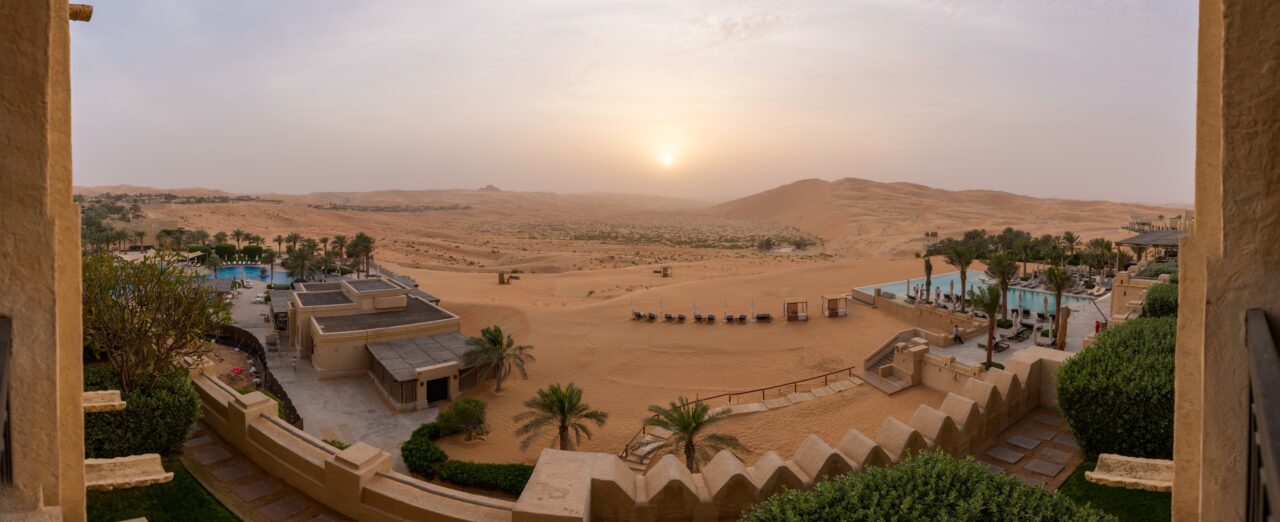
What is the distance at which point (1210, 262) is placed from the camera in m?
3.96

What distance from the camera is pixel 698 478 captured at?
9.62m

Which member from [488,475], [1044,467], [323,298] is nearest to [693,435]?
[488,475]

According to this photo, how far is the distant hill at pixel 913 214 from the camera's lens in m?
98.4

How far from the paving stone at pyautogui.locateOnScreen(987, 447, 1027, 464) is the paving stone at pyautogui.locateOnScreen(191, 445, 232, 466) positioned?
1557cm

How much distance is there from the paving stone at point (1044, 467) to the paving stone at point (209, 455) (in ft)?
52.4

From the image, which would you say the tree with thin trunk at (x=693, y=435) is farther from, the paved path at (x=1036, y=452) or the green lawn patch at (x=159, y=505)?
the green lawn patch at (x=159, y=505)

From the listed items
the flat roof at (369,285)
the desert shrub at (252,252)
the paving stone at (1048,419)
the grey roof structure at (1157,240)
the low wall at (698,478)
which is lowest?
the paving stone at (1048,419)

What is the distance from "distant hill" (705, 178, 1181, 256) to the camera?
323 ft

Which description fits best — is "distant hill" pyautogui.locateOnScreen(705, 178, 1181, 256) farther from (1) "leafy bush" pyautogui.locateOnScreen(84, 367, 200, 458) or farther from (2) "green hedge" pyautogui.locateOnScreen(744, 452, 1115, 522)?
(1) "leafy bush" pyautogui.locateOnScreen(84, 367, 200, 458)

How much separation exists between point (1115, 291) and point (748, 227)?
133255 mm

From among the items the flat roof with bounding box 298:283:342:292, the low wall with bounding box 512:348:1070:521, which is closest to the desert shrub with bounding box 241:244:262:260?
the flat roof with bounding box 298:283:342:292

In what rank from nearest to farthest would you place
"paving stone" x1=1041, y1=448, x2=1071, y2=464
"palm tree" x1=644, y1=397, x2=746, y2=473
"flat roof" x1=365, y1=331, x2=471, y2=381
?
"paving stone" x1=1041, y1=448, x2=1071, y2=464 < "palm tree" x1=644, y1=397, x2=746, y2=473 < "flat roof" x1=365, y1=331, x2=471, y2=381

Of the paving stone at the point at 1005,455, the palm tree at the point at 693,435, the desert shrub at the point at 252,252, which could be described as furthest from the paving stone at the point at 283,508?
the desert shrub at the point at 252,252

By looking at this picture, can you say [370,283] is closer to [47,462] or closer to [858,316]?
[858,316]
